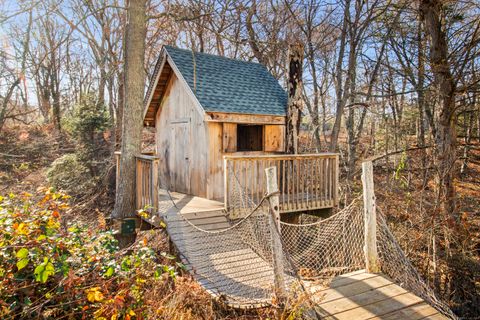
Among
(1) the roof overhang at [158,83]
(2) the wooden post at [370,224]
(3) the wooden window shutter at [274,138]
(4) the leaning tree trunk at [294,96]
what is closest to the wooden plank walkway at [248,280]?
(2) the wooden post at [370,224]

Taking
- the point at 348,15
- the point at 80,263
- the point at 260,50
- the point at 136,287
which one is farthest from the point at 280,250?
the point at 260,50

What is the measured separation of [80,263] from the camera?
3.51 meters

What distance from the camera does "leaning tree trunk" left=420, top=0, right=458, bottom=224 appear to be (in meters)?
6.71

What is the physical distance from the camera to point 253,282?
16.2ft

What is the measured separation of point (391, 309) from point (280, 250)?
58.5 inches

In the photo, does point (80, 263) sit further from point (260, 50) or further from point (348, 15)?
point (260, 50)

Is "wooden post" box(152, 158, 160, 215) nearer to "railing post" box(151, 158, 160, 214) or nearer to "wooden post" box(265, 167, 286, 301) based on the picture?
"railing post" box(151, 158, 160, 214)

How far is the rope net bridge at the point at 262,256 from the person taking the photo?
4156 mm

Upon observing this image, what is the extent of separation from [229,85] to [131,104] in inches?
121

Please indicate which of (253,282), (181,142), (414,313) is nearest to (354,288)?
(414,313)

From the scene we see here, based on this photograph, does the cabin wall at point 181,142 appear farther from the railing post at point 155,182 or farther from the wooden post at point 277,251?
the wooden post at point 277,251

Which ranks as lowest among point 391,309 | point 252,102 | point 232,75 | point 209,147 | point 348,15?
point 391,309

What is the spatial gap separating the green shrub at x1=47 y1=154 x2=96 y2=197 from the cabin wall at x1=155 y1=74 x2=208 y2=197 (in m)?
3.89

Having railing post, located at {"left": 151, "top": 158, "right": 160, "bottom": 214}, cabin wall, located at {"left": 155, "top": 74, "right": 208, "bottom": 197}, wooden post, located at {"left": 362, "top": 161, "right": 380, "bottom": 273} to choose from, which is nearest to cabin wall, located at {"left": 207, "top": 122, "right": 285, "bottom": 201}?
cabin wall, located at {"left": 155, "top": 74, "right": 208, "bottom": 197}
